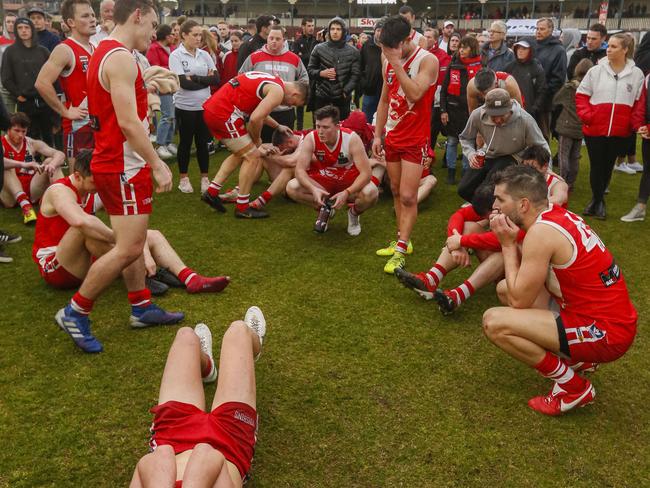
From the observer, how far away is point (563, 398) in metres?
2.92

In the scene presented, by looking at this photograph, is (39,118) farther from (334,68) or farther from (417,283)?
(417,283)

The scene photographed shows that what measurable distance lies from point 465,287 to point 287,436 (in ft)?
6.00

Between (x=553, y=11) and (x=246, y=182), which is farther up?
(x=553, y=11)

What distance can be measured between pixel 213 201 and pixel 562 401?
4.09 meters

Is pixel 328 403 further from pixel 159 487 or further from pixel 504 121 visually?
pixel 504 121

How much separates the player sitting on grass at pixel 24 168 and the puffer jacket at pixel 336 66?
11.9 feet

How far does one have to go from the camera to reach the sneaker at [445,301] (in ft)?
12.6

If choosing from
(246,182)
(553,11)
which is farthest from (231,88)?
(553,11)

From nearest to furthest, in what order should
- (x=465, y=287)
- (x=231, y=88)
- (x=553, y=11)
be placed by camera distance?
(x=465, y=287) → (x=231, y=88) → (x=553, y=11)

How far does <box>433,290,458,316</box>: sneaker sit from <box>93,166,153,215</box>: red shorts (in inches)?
79.2

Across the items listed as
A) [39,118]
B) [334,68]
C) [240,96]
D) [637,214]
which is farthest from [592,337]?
[39,118]

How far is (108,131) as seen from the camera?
3.16m

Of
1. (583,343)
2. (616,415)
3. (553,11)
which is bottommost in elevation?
(616,415)

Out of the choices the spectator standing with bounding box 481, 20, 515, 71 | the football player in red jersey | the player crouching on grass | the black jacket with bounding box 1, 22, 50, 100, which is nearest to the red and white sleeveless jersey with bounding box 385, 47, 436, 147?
the player crouching on grass
